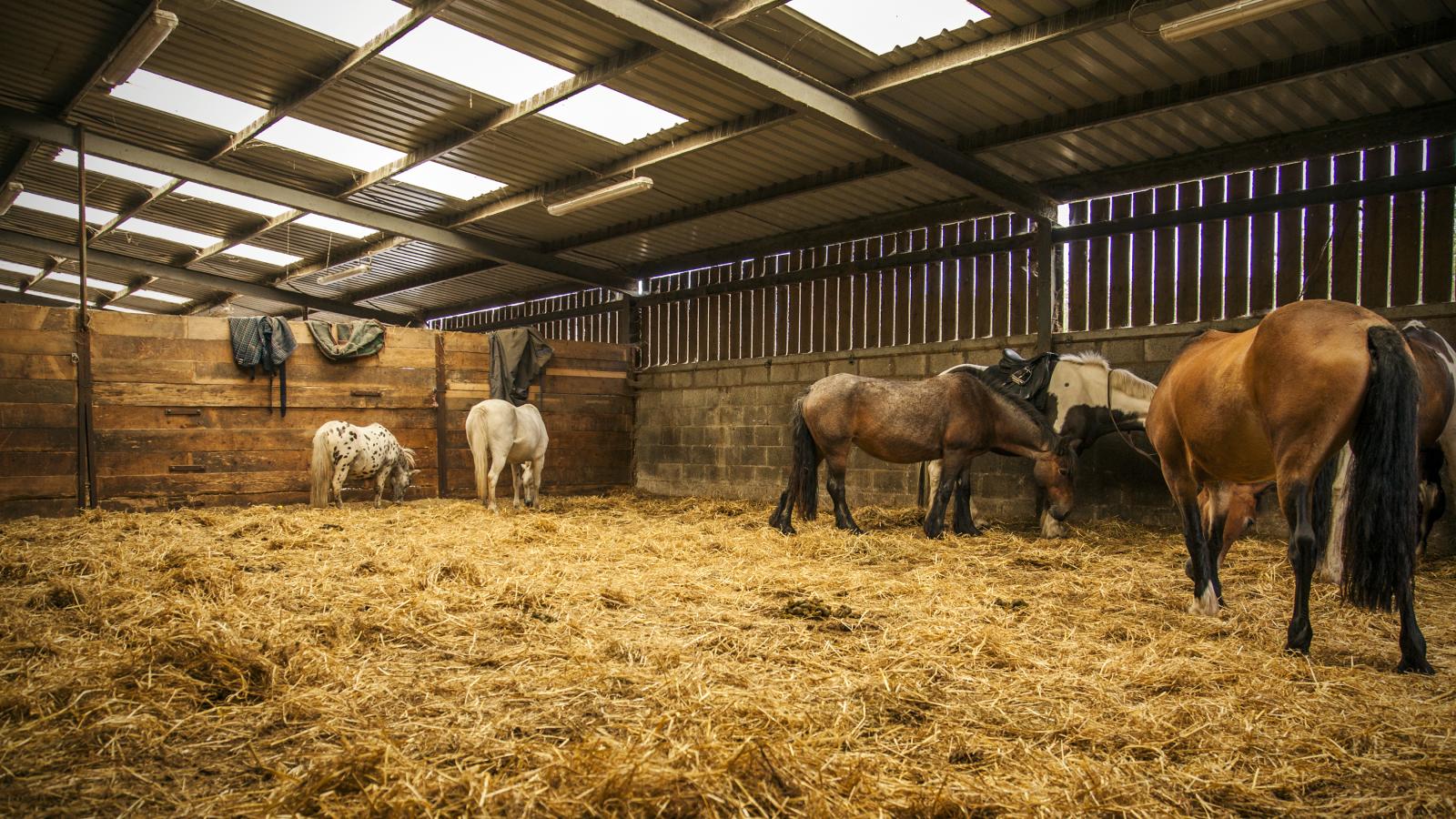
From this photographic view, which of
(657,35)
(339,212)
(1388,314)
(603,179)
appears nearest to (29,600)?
(657,35)

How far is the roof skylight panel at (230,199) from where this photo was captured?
9.35 metres

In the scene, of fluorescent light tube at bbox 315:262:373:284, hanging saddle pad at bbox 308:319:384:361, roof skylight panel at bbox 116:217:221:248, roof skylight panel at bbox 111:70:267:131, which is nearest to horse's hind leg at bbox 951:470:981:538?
hanging saddle pad at bbox 308:319:384:361

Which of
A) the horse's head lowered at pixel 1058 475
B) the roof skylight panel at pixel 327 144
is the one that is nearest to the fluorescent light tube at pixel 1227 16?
the horse's head lowered at pixel 1058 475

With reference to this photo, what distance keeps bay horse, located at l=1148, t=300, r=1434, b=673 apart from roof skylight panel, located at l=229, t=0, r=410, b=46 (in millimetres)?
5773

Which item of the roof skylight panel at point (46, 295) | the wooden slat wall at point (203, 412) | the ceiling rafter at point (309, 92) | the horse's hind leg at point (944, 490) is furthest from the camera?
the roof skylight panel at point (46, 295)

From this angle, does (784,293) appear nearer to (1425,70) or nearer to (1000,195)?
(1000,195)

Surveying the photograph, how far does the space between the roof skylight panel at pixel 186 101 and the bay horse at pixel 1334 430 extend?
26.8 ft

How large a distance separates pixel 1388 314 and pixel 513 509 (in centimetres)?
819

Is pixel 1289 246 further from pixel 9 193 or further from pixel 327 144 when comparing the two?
pixel 9 193

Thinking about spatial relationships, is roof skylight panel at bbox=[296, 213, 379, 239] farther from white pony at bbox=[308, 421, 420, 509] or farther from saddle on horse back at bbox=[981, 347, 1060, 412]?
saddle on horse back at bbox=[981, 347, 1060, 412]

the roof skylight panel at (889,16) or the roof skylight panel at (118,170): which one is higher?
the roof skylight panel at (118,170)

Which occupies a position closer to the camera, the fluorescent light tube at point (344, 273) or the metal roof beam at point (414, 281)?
the fluorescent light tube at point (344, 273)

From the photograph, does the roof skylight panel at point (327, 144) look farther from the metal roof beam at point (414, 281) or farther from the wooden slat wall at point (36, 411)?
the metal roof beam at point (414, 281)

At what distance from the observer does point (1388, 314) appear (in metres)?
6.09
